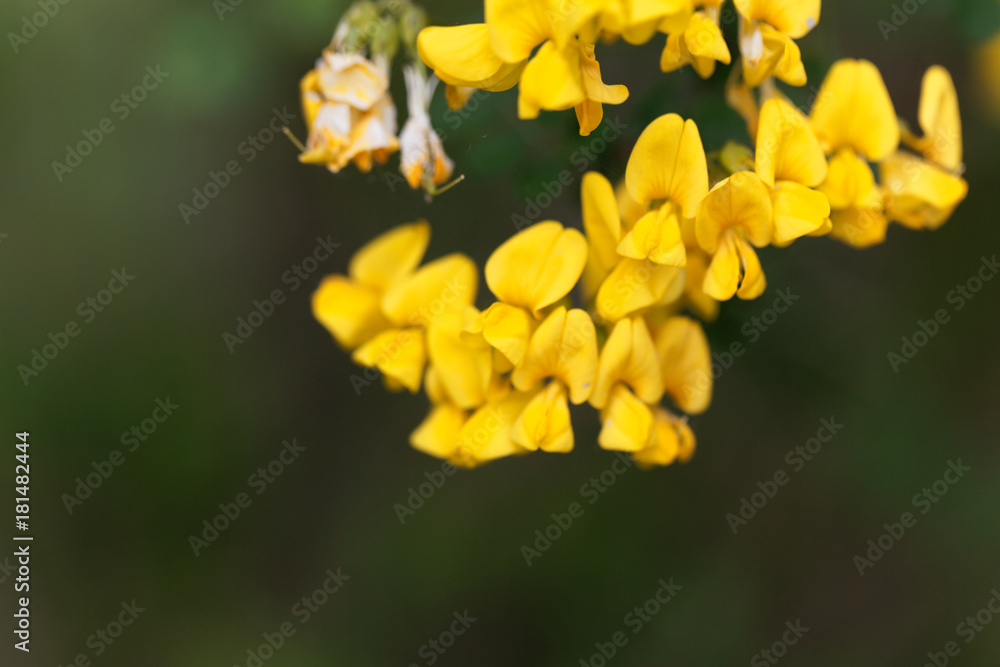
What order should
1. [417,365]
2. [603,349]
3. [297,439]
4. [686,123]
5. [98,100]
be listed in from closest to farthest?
[686,123], [603,349], [417,365], [98,100], [297,439]

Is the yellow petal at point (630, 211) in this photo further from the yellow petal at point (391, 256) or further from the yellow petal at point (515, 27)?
the yellow petal at point (391, 256)

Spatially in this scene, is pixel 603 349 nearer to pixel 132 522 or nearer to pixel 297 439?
pixel 297 439

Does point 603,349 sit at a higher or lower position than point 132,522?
higher

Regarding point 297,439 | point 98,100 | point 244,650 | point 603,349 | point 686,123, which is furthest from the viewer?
point 297,439

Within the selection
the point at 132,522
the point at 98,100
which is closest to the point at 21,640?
the point at 132,522

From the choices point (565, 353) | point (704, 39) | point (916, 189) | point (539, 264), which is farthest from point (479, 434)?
point (916, 189)

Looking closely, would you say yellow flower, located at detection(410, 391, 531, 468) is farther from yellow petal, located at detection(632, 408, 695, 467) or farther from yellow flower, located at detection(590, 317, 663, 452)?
yellow petal, located at detection(632, 408, 695, 467)

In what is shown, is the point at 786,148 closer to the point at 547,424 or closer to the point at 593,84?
the point at 593,84
